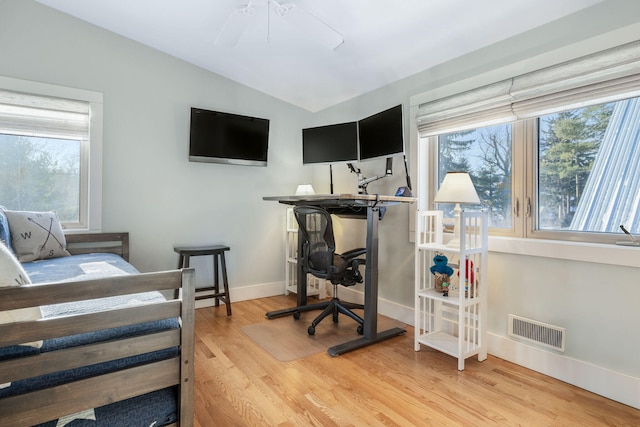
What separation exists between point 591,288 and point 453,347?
0.89m

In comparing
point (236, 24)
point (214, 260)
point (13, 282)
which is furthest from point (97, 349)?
point (214, 260)

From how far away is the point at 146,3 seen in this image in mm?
2467

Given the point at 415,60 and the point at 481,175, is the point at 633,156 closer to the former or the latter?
the point at 481,175

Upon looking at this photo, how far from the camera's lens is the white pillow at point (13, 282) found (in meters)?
0.97

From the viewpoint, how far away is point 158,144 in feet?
10.4

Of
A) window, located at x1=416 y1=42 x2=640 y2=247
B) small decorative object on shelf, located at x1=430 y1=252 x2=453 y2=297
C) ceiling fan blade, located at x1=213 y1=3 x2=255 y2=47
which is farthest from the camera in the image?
small decorative object on shelf, located at x1=430 y1=252 x2=453 y2=297

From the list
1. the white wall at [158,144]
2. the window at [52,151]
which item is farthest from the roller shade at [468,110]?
the window at [52,151]

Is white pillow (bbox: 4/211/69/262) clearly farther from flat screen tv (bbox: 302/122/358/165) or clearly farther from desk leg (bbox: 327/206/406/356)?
desk leg (bbox: 327/206/406/356)

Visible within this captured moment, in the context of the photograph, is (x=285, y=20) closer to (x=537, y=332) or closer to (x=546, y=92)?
(x=546, y=92)

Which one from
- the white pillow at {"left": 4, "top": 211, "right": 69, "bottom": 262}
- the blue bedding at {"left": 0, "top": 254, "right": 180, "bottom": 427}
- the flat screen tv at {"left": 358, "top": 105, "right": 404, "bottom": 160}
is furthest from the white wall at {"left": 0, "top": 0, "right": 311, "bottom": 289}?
the blue bedding at {"left": 0, "top": 254, "right": 180, "bottom": 427}

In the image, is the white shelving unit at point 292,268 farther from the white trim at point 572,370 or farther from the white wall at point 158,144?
the white trim at point 572,370

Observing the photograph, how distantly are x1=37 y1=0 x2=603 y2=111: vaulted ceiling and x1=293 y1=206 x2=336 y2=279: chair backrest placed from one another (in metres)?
1.21

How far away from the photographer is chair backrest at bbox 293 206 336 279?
102 inches

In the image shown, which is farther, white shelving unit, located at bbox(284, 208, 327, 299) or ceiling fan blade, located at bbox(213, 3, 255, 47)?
white shelving unit, located at bbox(284, 208, 327, 299)
